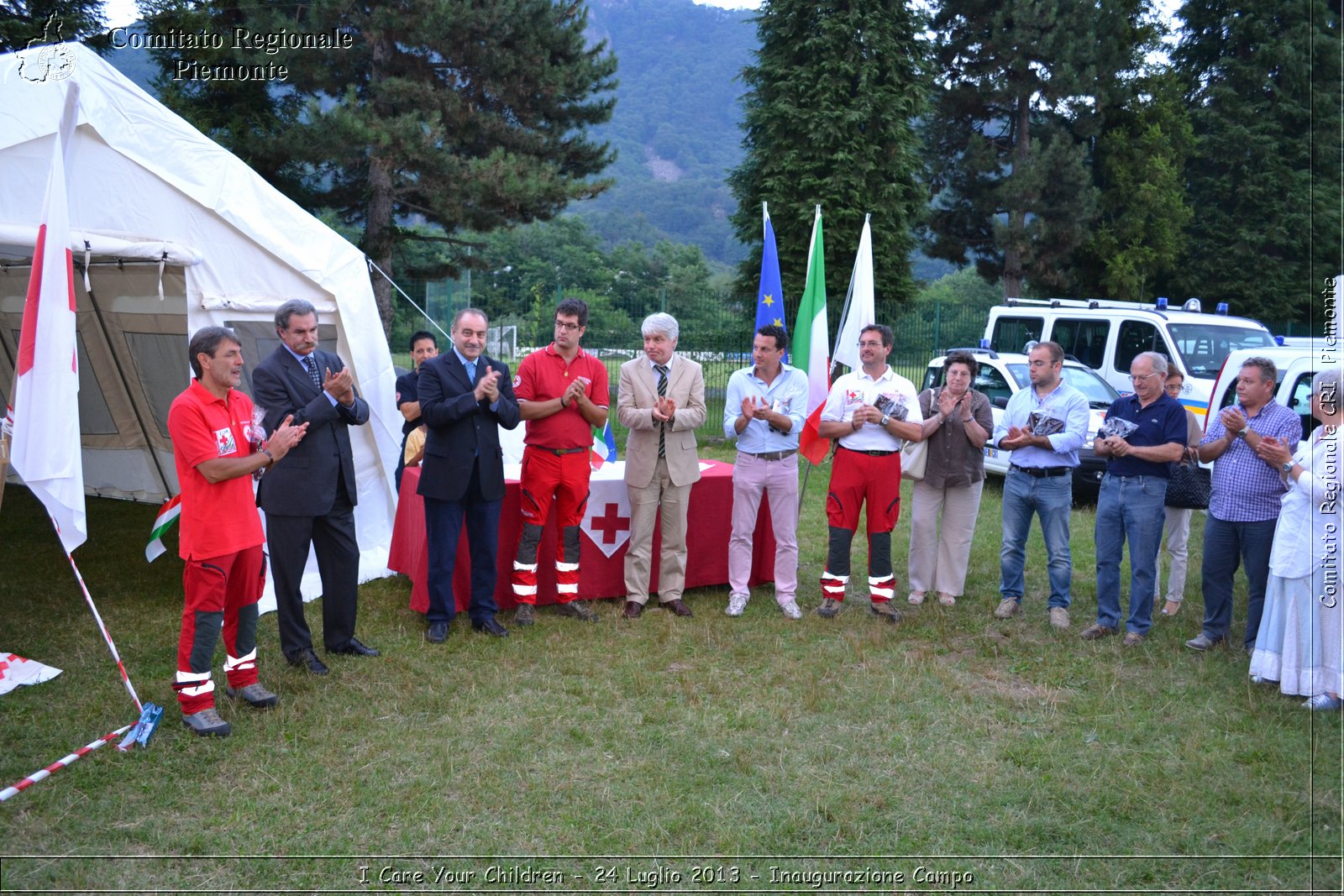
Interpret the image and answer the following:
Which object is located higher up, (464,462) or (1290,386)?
(1290,386)

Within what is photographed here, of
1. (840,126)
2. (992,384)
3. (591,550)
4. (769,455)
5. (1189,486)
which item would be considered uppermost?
(840,126)

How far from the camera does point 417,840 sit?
11.3 ft

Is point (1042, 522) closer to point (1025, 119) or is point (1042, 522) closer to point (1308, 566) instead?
point (1308, 566)

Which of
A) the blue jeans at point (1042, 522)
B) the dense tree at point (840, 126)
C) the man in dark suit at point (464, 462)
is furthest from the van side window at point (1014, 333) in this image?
the man in dark suit at point (464, 462)

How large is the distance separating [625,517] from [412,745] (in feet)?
8.44

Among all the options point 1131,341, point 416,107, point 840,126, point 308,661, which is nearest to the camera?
point 308,661

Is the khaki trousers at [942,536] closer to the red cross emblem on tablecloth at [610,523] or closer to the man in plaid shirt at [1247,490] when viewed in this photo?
the man in plaid shirt at [1247,490]

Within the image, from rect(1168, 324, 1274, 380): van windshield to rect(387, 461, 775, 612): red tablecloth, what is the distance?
23.4 feet

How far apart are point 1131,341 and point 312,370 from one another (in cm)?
1045

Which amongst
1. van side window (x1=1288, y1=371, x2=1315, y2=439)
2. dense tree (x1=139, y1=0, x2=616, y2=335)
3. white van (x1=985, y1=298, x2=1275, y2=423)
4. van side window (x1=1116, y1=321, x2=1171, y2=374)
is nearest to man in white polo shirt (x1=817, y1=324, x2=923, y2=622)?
van side window (x1=1288, y1=371, x2=1315, y2=439)

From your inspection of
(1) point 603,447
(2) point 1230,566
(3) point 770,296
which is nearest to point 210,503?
(1) point 603,447

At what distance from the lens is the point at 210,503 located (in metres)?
4.18

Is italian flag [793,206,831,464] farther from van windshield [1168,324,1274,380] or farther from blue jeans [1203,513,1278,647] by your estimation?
van windshield [1168,324,1274,380]

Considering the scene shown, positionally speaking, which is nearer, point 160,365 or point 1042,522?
point 1042,522
